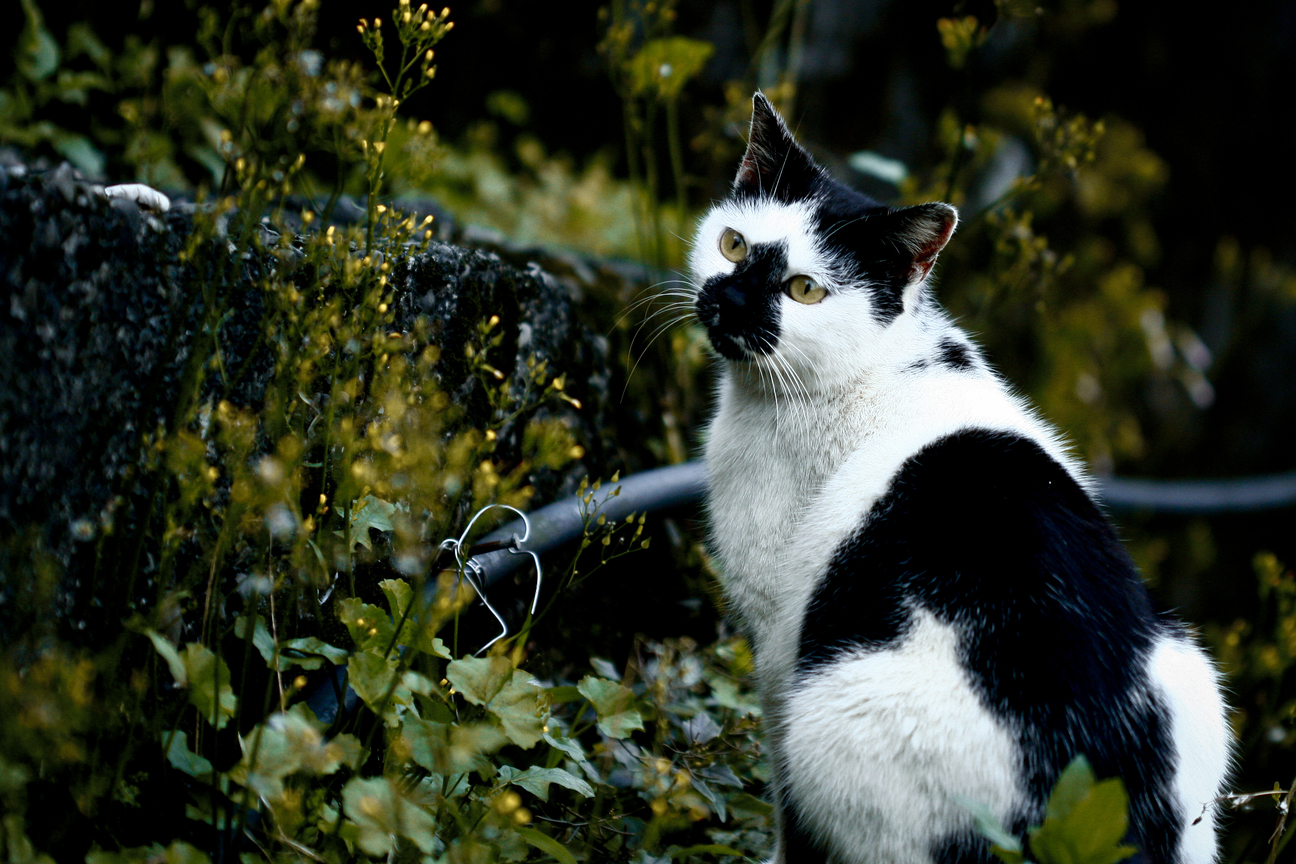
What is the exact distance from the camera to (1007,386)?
187 centimetres

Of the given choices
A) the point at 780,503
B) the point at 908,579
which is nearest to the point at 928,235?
the point at 780,503

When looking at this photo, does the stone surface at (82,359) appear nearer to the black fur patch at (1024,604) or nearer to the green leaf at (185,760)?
the green leaf at (185,760)

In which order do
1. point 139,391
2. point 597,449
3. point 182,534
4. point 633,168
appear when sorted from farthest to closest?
point 633,168, point 597,449, point 139,391, point 182,534

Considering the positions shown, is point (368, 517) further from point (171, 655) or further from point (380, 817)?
point (380, 817)

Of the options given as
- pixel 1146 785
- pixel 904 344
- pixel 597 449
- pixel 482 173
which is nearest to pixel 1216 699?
pixel 1146 785

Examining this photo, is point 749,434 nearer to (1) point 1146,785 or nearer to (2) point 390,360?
(2) point 390,360

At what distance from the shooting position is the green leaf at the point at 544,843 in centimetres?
132

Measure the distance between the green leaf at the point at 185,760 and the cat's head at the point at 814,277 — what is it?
1104mm

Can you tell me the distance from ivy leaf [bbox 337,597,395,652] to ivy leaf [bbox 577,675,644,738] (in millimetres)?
333

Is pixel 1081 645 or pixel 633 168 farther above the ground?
pixel 633 168

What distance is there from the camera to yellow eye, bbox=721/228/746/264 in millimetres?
1885

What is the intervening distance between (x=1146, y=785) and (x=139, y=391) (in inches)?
60.8

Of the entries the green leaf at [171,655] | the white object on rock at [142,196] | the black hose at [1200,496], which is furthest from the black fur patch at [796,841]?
the black hose at [1200,496]

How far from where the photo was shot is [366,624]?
1.32 metres
